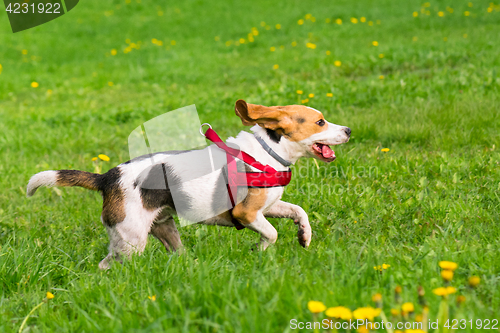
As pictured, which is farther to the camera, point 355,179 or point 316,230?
point 355,179

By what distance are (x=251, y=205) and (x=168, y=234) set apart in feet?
2.73

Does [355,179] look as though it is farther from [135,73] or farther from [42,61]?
[42,61]

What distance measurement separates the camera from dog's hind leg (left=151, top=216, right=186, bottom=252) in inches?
138

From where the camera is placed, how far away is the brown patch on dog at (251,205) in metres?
3.06

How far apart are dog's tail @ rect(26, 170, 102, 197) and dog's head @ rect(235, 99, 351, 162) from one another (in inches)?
46.3

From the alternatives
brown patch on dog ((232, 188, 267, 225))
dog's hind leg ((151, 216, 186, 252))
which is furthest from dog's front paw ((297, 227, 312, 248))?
dog's hind leg ((151, 216, 186, 252))

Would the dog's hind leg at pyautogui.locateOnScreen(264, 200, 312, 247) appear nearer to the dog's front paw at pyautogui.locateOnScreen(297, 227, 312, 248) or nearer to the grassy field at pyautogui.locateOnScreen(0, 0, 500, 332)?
the dog's front paw at pyautogui.locateOnScreen(297, 227, 312, 248)

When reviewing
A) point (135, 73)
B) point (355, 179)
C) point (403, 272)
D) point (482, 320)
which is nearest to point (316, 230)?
point (355, 179)

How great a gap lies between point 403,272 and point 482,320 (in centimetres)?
57

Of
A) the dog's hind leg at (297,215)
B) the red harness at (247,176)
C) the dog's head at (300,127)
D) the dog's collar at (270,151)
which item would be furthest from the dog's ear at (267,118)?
the dog's hind leg at (297,215)

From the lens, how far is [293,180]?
14.7 feet

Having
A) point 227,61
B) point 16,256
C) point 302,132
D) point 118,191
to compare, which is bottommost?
point 227,61

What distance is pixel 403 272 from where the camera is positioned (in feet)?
8.15

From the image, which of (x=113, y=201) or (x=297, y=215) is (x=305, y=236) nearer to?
(x=297, y=215)
